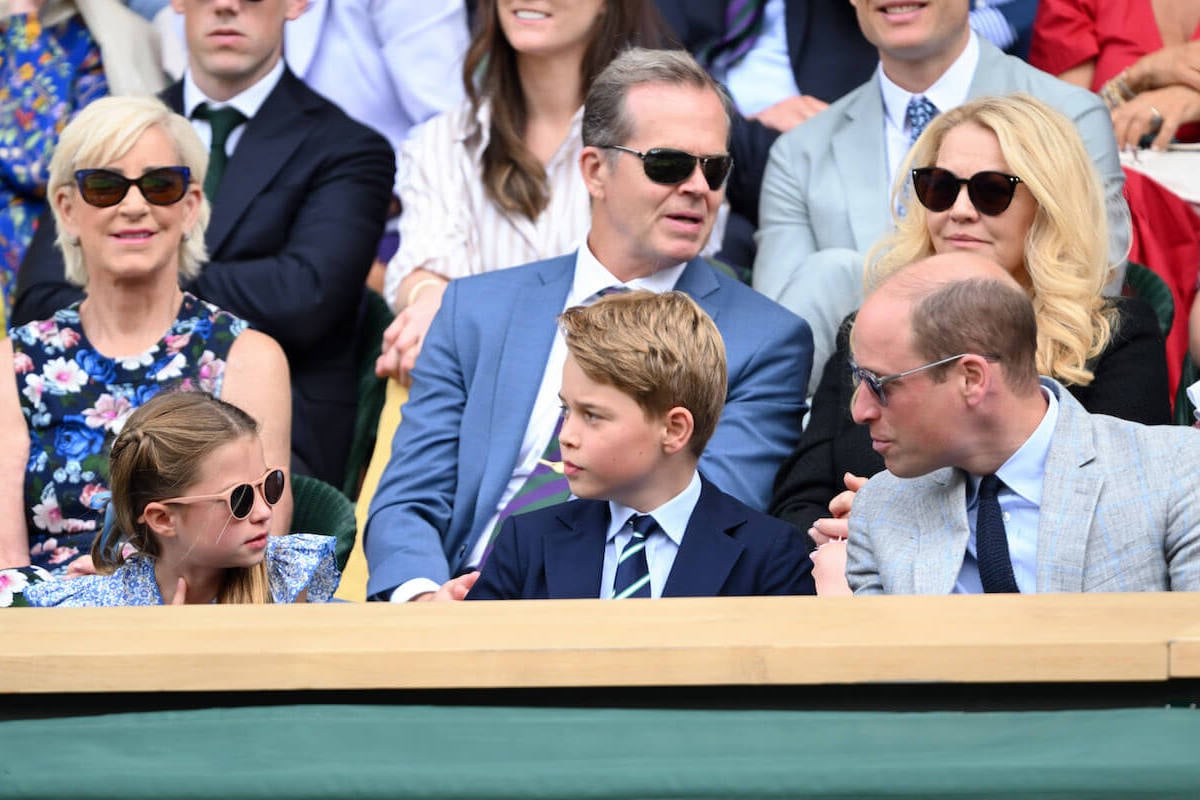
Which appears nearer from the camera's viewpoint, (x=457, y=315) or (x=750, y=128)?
(x=457, y=315)

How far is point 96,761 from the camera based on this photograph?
1.86 metres

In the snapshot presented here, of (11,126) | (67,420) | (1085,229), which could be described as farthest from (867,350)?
(11,126)

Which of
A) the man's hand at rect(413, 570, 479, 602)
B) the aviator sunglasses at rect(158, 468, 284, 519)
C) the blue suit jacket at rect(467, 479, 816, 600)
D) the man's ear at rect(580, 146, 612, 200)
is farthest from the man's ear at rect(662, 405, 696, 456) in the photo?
the man's ear at rect(580, 146, 612, 200)

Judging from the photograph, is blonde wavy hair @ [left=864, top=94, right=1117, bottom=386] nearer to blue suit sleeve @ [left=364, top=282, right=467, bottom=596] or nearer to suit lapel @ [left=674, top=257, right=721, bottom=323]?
suit lapel @ [left=674, top=257, right=721, bottom=323]

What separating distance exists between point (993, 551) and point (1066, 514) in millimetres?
128

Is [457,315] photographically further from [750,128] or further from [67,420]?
[750,128]

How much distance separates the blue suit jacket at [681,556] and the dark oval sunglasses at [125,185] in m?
1.41

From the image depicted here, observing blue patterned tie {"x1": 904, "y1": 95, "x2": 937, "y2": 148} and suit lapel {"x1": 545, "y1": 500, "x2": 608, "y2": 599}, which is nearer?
suit lapel {"x1": 545, "y1": 500, "x2": 608, "y2": 599}

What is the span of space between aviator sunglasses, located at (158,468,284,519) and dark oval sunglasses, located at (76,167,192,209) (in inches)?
45.1

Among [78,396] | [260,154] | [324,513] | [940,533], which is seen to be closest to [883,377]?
[940,533]

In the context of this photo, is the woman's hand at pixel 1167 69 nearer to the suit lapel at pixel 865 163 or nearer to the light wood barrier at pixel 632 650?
the suit lapel at pixel 865 163

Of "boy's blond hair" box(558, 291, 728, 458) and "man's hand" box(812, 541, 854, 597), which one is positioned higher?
"boy's blond hair" box(558, 291, 728, 458)

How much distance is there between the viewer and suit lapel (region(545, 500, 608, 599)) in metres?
2.79

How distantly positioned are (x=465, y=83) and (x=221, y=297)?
86cm
